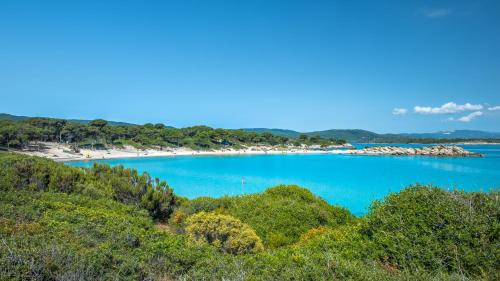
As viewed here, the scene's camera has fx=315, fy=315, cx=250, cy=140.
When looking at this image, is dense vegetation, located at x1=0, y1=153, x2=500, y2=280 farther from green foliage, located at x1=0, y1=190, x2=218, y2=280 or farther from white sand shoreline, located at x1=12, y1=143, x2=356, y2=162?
white sand shoreline, located at x1=12, y1=143, x2=356, y2=162

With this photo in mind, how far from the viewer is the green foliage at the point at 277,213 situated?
12.8m

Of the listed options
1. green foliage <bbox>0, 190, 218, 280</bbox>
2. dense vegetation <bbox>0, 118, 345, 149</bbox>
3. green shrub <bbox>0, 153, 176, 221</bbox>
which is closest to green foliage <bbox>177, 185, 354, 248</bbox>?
green shrub <bbox>0, 153, 176, 221</bbox>

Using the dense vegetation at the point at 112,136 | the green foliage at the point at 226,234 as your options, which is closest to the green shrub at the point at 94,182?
the green foliage at the point at 226,234

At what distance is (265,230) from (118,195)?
732 centimetres

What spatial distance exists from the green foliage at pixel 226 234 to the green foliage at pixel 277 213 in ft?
5.87

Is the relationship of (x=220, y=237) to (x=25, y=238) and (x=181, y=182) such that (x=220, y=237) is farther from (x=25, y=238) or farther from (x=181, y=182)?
(x=181, y=182)

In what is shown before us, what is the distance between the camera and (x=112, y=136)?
7512cm

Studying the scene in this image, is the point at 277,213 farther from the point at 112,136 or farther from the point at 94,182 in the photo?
the point at 112,136

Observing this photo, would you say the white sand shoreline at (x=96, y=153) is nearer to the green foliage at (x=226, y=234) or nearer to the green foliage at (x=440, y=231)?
the green foliage at (x=226, y=234)

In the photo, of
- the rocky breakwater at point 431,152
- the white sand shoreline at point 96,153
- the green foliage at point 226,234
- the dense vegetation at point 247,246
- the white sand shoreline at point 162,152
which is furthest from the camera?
the rocky breakwater at point 431,152

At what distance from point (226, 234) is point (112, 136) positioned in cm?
7252

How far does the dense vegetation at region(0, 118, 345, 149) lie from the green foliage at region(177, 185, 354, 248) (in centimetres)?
5181

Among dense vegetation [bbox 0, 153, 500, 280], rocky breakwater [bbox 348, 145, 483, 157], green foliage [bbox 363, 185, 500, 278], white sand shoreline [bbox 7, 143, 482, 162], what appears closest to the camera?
dense vegetation [bbox 0, 153, 500, 280]

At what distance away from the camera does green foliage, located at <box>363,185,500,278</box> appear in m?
5.42
